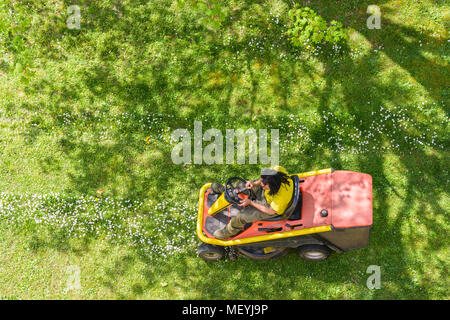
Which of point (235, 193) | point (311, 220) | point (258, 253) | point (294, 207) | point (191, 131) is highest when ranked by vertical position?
point (191, 131)

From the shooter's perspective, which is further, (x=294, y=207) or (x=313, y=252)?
(x=313, y=252)

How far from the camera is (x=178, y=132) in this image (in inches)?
315

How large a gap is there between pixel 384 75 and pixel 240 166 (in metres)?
3.82

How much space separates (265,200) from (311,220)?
80 centimetres

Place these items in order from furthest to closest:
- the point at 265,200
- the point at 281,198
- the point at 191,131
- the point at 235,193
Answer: the point at 191,131 → the point at 235,193 → the point at 265,200 → the point at 281,198

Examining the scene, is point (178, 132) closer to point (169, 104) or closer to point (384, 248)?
point (169, 104)

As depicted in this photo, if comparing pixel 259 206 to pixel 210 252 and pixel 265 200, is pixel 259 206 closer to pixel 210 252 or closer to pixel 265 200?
pixel 265 200

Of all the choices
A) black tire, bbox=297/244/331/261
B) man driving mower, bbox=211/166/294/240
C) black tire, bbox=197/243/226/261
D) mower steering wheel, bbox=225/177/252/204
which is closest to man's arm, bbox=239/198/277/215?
man driving mower, bbox=211/166/294/240

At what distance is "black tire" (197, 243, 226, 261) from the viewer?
6.57 m

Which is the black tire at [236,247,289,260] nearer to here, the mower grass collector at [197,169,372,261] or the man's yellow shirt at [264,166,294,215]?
the mower grass collector at [197,169,372,261]

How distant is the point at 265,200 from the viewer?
584 cm

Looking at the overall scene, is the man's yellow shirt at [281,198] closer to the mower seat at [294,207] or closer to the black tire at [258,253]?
the mower seat at [294,207]

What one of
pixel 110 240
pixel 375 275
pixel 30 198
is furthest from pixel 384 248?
pixel 30 198

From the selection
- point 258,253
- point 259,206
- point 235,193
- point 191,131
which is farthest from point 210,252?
point 191,131
